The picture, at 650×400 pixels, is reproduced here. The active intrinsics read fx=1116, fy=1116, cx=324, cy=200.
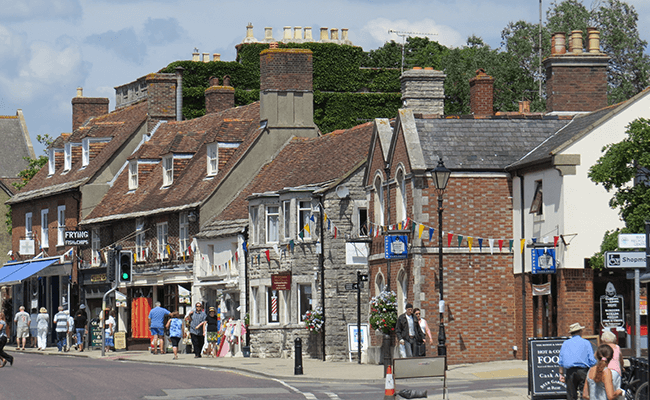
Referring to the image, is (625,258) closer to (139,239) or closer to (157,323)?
(157,323)

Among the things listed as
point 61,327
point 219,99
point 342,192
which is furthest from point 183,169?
point 342,192

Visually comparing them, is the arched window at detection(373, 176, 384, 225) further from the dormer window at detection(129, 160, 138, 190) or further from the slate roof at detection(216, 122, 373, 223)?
the dormer window at detection(129, 160, 138, 190)

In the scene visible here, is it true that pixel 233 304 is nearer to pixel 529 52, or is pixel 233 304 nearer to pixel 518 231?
pixel 518 231

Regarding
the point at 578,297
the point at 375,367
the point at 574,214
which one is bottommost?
the point at 375,367

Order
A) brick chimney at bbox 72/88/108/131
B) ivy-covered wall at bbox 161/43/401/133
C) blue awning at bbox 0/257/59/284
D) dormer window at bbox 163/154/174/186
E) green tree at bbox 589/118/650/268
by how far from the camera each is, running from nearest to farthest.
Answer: green tree at bbox 589/118/650/268
dormer window at bbox 163/154/174/186
blue awning at bbox 0/257/59/284
brick chimney at bbox 72/88/108/131
ivy-covered wall at bbox 161/43/401/133

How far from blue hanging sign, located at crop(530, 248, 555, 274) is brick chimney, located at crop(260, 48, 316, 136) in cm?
1768

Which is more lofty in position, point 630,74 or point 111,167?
point 630,74

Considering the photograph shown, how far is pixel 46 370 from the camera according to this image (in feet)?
89.9

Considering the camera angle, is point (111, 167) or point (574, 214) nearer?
point (574, 214)

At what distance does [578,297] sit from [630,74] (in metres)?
38.5

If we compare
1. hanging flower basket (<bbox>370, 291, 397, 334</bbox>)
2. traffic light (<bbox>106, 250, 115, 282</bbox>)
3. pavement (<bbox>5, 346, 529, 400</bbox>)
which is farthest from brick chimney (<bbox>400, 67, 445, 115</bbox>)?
traffic light (<bbox>106, 250, 115, 282</bbox>)

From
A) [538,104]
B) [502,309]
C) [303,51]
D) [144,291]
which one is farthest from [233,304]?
[538,104]

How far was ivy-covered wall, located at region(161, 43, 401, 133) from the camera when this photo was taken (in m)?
64.8

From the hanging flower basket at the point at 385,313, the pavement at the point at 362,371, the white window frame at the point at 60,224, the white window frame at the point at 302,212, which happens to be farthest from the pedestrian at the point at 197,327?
the white window frame at the point at 60,224
